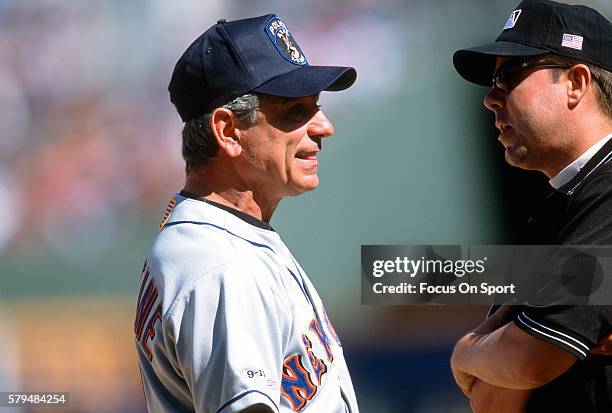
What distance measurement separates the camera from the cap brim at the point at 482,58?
1.91 m

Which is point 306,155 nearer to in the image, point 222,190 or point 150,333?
point 222,190

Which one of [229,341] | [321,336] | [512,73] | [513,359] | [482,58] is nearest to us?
[229,341]

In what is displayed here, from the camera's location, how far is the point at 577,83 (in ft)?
6.09

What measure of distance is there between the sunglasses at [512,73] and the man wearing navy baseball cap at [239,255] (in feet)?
1.12

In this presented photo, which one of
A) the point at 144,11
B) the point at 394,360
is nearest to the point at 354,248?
the point at 394,360

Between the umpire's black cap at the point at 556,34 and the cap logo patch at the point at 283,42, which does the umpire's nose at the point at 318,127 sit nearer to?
the cap logo patch at the point at 283,42

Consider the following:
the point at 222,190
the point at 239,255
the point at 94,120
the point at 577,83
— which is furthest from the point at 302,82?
the point at 94,120

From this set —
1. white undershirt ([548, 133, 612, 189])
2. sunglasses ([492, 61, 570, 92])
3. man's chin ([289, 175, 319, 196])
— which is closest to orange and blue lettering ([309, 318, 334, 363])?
man's chin ([289, 175, 319, 196])

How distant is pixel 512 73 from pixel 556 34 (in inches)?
4.7

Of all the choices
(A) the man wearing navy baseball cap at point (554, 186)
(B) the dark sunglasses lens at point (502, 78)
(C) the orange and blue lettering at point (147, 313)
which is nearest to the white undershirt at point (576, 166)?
(A) the man wearing navy baseball cap at point (554, 186)

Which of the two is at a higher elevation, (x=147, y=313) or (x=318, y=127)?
(x=318, y=127)

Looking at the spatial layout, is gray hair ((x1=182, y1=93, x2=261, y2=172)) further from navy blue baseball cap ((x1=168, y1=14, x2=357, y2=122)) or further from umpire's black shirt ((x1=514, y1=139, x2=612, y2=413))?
umpire's black shirt ((x1=514, y1=139, x2=612, y2=413))

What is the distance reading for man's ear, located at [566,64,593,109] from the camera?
72.6 inches

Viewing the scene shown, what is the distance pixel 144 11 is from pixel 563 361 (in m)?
2.27
